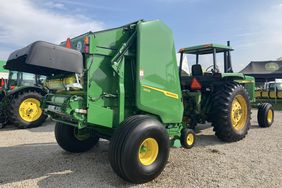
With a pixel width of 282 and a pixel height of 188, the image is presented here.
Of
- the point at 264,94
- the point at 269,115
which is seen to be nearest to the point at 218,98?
the point at 269,115

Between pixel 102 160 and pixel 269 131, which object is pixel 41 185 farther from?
pixel 269 131

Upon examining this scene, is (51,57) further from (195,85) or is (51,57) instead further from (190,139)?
(195,85)

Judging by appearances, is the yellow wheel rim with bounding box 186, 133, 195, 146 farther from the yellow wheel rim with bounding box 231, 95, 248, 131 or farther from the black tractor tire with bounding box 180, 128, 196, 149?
the yellow wheel rim with bounding box 231, 95, 248, 131

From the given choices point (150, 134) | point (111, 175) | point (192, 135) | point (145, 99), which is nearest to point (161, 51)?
point (145, 99)

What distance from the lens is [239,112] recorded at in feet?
20.7

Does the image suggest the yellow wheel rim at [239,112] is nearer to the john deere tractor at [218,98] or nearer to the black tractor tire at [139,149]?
the john deere tractor at [218,98]

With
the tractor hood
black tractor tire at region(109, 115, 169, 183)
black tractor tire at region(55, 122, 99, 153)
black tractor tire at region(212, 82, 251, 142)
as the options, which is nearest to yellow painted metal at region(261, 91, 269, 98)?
black tractor tire at region(212, 82, 251, 142)

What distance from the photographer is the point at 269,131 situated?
7227mm

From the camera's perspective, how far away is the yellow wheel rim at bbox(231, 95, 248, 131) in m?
6.12

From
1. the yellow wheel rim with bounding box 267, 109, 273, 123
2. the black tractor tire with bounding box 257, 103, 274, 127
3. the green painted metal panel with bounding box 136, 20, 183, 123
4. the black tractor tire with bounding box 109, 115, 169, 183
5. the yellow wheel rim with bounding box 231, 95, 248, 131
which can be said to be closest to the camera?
the black tractor tire with bounding box 109, 115, 169, 183

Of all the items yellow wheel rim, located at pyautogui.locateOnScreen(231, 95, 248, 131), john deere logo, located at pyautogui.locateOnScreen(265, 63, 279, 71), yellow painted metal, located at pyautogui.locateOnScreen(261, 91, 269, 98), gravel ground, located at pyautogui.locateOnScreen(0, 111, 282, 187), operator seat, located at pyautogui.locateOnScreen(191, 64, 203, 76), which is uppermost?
john deere logo, located at pyautogui.locateOnScreen(265, 63, 279, 71)

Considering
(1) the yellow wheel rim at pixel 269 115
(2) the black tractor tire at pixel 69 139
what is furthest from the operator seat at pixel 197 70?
(2) the black tractor tire at pixel 69 139

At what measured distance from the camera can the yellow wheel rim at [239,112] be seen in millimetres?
6121

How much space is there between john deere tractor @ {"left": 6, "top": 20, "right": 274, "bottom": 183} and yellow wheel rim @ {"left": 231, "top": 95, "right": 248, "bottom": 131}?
165 cm
